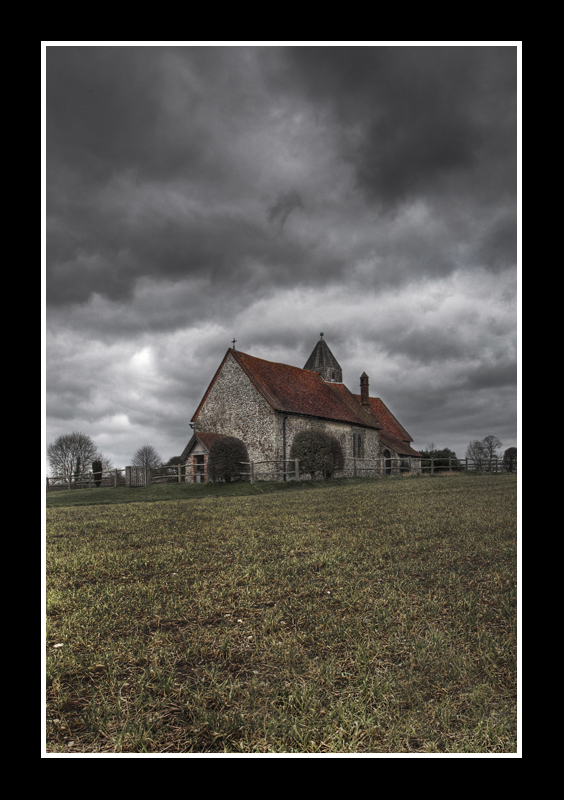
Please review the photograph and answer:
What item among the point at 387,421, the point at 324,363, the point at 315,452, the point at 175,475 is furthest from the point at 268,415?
the point at 387,421

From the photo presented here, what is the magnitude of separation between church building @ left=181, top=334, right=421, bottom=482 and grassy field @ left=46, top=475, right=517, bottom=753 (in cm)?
2035

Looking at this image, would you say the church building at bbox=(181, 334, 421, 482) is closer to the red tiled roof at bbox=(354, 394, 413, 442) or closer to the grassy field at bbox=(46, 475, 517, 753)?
the red tiled roof at bbox=(354, 394, 413, 442)

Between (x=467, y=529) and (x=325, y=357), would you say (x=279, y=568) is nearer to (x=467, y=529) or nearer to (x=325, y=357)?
(x=467, y=529)

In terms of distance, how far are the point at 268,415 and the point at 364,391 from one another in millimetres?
16139

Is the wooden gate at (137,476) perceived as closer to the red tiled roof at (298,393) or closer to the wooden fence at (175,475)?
Answer: the wooden fence at (175,475)

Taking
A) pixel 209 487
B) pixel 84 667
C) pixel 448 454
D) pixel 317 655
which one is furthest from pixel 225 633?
pixel 448 454

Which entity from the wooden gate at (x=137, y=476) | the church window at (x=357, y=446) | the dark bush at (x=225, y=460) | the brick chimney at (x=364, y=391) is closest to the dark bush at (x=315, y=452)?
the dark bush at (x=225, y=460)

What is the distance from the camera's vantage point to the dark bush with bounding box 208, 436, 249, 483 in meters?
25.2

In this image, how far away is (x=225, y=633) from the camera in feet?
11.9

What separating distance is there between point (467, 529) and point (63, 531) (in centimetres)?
769

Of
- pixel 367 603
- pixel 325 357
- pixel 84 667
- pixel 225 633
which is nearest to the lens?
pixel 84 667

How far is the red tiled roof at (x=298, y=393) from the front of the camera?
99.8 feet

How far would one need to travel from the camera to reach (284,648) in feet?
11.1

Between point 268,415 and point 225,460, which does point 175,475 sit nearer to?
point 225,460
